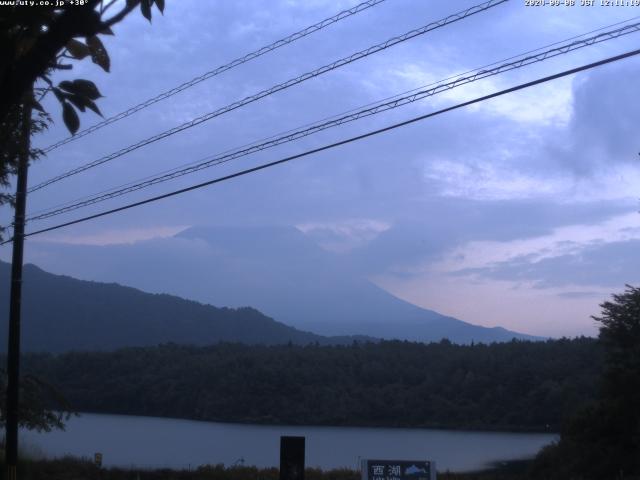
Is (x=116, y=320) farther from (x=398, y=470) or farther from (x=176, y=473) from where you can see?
(x=398, y=470)

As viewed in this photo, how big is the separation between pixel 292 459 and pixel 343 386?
27548 millimetres

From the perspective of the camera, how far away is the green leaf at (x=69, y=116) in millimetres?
4430

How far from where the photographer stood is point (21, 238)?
1722 centimetres

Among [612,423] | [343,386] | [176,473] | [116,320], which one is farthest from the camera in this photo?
[116,320]

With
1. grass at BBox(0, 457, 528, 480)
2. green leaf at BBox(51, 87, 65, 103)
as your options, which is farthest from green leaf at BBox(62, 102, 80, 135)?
grass at BBox(0, 457, 528, 480)

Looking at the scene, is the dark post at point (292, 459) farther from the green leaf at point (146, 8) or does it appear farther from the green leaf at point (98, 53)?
the green leaf at point (146, 8)

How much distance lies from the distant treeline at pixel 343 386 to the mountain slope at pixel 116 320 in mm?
11447

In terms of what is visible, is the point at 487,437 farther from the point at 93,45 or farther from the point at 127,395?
the point at 93,45

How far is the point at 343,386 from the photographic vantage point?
40.9m

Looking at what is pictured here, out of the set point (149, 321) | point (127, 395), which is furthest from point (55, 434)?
point (149, 321)

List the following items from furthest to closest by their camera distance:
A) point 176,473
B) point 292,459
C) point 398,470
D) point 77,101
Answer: point 176,473 < point 292,459 < point 398,470 < point 77,101

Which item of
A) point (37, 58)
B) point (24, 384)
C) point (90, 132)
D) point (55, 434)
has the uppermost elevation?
point (90, 132)

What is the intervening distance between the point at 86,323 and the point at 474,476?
53.1m

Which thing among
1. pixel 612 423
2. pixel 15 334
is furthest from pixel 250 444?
pixel 15 334
